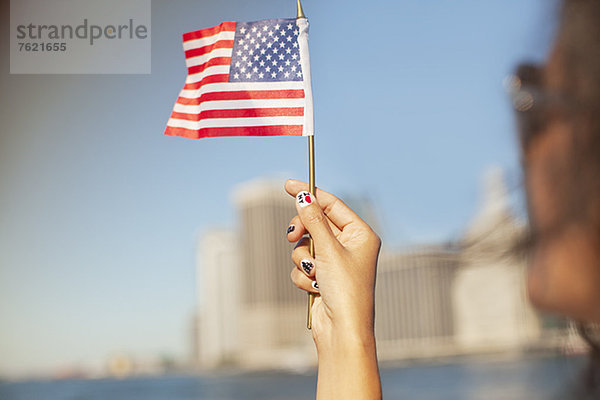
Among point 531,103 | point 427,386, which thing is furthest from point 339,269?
point 427,386

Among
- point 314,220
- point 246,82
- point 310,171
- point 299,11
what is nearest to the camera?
point 314,220

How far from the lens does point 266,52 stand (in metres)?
1.97

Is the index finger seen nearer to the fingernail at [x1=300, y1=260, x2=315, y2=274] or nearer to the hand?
the hand

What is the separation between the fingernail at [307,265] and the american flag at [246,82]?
1.62 ft

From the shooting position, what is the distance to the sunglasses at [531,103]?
1.26 feet

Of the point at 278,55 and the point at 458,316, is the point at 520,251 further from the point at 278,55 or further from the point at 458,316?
the point at 458,316

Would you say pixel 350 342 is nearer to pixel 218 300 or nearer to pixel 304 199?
pixel 304 199

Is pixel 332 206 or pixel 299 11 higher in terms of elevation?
pixel 299 11

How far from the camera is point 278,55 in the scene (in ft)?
6.40

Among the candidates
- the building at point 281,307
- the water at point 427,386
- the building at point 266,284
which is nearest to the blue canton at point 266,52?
the water at point 427,386

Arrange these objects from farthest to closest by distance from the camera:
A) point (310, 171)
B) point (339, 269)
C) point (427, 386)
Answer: point (427, 386)
point (310, 171)
point (339, 269)

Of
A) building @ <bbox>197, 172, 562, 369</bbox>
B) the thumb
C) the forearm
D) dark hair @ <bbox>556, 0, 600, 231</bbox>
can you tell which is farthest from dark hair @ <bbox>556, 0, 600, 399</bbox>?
building @ <bbox>197, 172, 562, 369</bbox>

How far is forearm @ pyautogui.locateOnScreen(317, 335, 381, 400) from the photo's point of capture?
1068 mm

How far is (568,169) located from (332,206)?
3.69 feet
